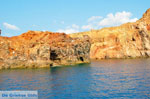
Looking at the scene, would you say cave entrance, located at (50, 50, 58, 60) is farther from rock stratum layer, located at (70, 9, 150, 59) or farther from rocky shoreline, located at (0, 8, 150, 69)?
rock stratum layer, located at (70, 9, 150, 59)

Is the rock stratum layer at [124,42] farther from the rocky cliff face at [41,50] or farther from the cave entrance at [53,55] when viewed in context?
the cave entrance at [53,55]

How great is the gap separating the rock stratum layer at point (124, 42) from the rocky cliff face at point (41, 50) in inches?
2115

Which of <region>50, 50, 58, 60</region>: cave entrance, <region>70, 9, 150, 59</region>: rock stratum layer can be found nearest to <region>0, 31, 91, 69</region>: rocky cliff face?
<region>50, 50, 58, 60</region>: cave entrance

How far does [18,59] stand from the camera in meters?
76.8

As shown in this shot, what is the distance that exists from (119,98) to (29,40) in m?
65.8

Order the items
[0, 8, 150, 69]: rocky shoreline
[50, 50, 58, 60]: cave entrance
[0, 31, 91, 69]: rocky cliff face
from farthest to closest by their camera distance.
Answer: [50, 50, 58, 60]: cave entrance → [0, 8, 150, 69]: rocky shoreline → [0, 31, 91, 69]: rocky cliff face

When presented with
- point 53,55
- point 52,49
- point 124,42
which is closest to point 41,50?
point 52,49

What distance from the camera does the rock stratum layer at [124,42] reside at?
148625mm

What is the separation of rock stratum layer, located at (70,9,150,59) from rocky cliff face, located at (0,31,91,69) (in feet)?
176

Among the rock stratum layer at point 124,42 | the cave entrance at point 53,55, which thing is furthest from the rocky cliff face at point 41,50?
the rock stratum layer at point 124,42

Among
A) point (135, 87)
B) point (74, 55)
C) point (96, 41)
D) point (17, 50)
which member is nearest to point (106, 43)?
point (96, 41)

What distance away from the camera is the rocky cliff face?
76.6 metres

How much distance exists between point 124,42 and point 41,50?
91462 millimetres

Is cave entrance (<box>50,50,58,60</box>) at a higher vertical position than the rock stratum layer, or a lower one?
lower
